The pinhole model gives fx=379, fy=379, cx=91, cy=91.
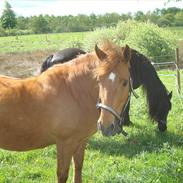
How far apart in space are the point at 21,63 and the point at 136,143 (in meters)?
18.2

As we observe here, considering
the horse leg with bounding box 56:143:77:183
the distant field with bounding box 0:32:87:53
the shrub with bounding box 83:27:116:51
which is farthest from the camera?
the distant field with bounding box 0:32:87:53

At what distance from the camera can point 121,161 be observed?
19.1 feet

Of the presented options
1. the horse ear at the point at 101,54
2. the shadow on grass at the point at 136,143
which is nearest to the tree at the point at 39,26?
the shadow on grass at the point at 136,143

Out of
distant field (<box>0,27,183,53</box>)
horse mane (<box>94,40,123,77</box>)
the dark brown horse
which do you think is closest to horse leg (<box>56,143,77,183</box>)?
horse mane (<box>94,40,123,77</box>)

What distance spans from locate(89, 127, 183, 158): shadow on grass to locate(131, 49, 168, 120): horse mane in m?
0.51

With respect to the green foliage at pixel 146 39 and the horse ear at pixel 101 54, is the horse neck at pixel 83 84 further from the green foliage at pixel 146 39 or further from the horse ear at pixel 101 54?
the green foliage at pixel 146 39

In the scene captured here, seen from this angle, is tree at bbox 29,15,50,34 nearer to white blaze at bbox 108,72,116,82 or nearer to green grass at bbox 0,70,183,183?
green grass at bbox 0,70,183,183

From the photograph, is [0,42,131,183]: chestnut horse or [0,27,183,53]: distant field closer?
[0,42,131,183]: chestnut horse

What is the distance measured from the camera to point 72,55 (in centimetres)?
779

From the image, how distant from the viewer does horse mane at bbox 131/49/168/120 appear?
717cm

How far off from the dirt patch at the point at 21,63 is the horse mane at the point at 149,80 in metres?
12.1

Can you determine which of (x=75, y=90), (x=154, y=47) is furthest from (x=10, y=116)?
(x=154, y=47)

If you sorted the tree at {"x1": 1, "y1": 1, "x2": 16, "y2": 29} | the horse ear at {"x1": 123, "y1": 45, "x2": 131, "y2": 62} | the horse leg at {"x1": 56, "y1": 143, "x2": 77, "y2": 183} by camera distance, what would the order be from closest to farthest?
the horse ear at {"x1": 123, "y1": 45, "x2": 131, "y2": 62} → the horse leg at {"x1": 56, "y1": 143, "x2": 77, "y2": 183} → the tree at {"x1": 1, "y1": 1, "x2": 16, "y2": 29}

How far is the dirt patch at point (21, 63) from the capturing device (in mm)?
19931
